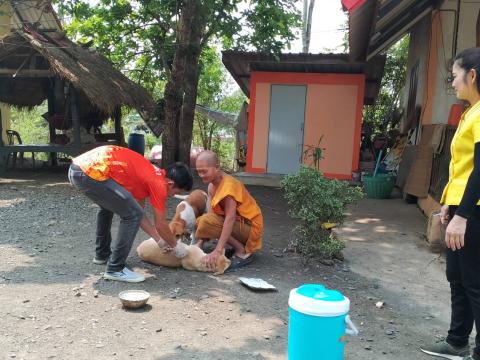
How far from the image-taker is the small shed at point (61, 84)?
886 cm

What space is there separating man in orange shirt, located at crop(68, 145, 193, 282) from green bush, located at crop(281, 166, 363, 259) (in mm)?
1265

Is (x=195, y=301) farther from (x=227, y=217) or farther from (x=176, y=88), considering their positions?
(x=176, y=88)

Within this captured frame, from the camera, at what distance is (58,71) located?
28.5 ft

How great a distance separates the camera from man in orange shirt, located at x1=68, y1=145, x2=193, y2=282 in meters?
3.46

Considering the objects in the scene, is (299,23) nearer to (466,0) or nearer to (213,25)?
(213,25)

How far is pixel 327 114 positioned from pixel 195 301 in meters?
7.95

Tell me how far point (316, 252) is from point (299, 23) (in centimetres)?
617

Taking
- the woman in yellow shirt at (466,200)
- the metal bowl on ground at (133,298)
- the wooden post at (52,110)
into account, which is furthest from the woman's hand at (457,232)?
the wooden post at (52,110)

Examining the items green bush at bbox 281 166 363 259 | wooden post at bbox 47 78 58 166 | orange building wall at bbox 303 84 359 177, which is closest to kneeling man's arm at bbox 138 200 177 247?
green bush at bbox 281 166 363 259

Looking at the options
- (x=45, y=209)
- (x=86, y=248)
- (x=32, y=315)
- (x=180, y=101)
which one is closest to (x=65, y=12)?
(x=180, y=101)

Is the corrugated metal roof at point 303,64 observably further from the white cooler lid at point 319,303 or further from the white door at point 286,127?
the white cooler lid at point 319,303

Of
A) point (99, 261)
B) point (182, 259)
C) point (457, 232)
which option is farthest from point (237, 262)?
point (457, 232)

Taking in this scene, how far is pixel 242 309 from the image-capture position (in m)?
3.34

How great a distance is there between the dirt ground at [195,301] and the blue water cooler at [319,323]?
0.45 m
